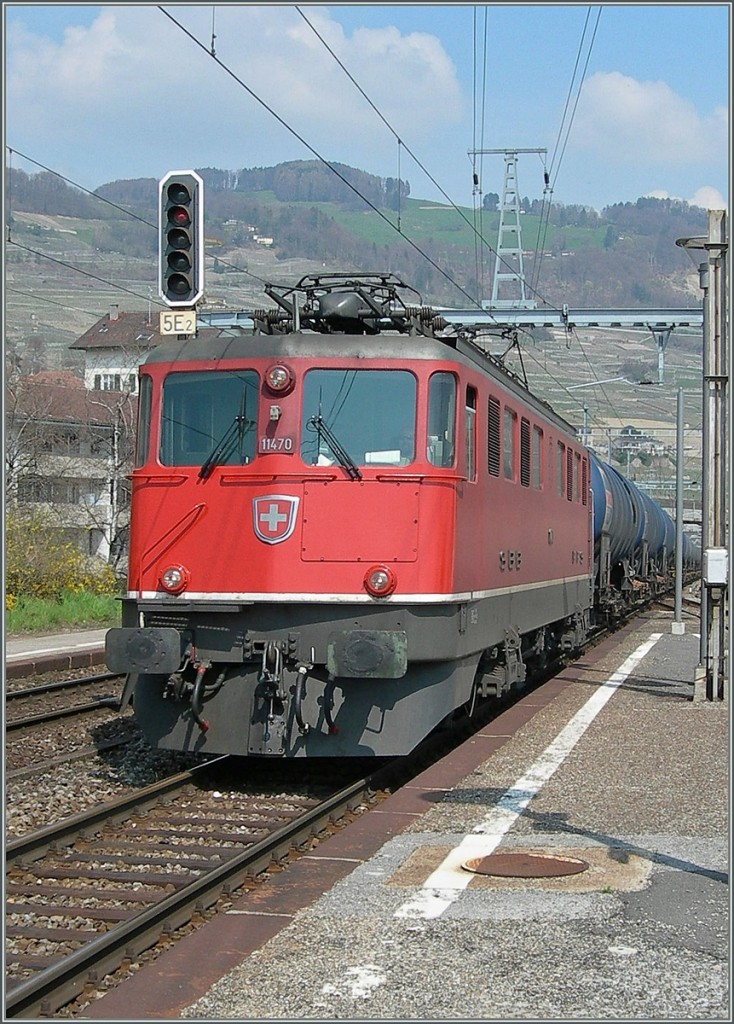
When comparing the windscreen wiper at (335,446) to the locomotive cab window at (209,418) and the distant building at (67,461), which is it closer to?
the locomotive cab window at (209,418)

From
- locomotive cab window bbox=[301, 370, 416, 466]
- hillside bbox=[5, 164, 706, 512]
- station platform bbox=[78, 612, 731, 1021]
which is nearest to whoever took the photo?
station platform bbox=[78, 612, 731, 1021]

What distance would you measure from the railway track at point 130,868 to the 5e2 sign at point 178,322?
347 cm

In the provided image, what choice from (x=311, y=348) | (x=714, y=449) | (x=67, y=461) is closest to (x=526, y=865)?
(x=311, y=348)

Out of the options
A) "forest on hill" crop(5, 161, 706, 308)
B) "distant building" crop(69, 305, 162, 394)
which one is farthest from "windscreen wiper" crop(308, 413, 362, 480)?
"forest on hill" crop(5, 161, 706, 308)

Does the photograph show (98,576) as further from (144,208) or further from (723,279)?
(144,208)

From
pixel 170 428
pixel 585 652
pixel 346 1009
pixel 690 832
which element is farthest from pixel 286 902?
pixel 585 652

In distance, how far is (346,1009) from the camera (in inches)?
195

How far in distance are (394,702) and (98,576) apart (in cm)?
2217

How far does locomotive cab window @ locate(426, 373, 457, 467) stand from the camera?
9.63 meters

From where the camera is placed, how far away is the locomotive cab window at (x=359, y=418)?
9602 mm

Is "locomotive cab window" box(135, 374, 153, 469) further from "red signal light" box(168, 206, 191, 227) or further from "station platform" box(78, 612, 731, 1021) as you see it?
"station platform" box(78, 612, 731, 1021)

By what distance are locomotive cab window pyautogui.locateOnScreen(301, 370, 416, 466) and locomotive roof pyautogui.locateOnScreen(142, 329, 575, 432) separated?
0.15 m

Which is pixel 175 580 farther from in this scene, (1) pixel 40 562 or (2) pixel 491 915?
(1) pixel 40 562

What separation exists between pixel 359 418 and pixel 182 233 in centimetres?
261
